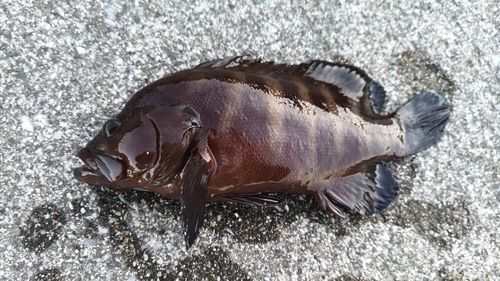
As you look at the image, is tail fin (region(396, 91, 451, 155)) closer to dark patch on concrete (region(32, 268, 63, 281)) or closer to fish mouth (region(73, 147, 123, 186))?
fish mouth (region(73, 147, 123, 186))

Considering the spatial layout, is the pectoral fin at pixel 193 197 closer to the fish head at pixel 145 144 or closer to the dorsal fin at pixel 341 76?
the fish head at pixel 145 144

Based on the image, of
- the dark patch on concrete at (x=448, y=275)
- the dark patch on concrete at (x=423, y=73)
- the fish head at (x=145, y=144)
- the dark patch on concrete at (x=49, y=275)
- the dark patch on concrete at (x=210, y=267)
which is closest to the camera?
the fish head at (x=145, y=144)

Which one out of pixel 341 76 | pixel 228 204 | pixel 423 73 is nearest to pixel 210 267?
pixel 228 204

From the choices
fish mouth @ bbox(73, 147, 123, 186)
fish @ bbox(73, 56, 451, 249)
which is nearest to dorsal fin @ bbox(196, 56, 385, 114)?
fish @ bbox(73, 56, 451, 249)

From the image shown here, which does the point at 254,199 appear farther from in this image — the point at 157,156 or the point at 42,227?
the point at 42,227

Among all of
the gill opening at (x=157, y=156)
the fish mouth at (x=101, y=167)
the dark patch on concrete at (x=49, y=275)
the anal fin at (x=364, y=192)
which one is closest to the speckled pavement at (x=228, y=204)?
the dark patch on concrete at (x=49, y=275)

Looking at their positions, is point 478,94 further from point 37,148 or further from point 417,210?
point 37,148

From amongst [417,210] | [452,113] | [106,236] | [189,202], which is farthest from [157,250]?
[452,113]
